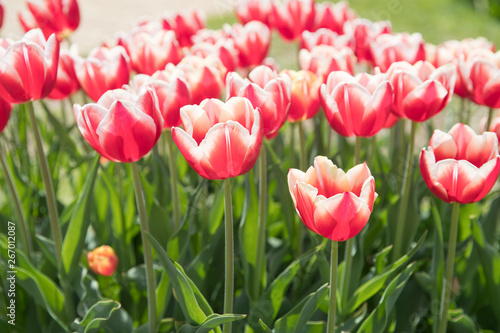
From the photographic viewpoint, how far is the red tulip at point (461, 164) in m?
1.00

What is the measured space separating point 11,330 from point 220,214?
61cm

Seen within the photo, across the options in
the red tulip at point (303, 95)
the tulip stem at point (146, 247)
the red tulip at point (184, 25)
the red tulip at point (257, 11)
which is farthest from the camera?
the red tulip at point (257, 11)

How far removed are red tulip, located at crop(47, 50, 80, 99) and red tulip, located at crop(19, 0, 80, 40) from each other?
315 mm

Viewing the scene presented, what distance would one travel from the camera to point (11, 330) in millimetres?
1465

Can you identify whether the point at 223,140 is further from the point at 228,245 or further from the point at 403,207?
the point at 403,207

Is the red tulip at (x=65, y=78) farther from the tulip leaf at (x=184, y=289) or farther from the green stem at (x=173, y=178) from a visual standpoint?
the tulip leaf at (x=184, y=289)

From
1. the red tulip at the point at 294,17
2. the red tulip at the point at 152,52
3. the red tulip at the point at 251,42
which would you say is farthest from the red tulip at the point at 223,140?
the red tulip at the point at 294,17

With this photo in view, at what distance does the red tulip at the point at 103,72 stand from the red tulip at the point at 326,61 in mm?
459

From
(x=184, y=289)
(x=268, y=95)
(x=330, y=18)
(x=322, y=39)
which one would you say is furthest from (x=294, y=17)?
(x=184, y=289)

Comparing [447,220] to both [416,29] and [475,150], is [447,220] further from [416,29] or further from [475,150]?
[416,29]

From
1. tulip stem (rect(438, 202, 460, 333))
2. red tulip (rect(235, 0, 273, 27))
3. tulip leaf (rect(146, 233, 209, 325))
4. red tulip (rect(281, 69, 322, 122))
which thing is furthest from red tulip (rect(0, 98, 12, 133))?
red tulip (rect(235, 0, 273, 27))

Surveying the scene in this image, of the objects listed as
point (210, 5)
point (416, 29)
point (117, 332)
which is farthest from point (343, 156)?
point (210, 5)

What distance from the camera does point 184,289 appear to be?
3.37ft

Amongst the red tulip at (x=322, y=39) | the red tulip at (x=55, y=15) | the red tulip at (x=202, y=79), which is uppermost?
the red tulip at (x=55, y=15)
